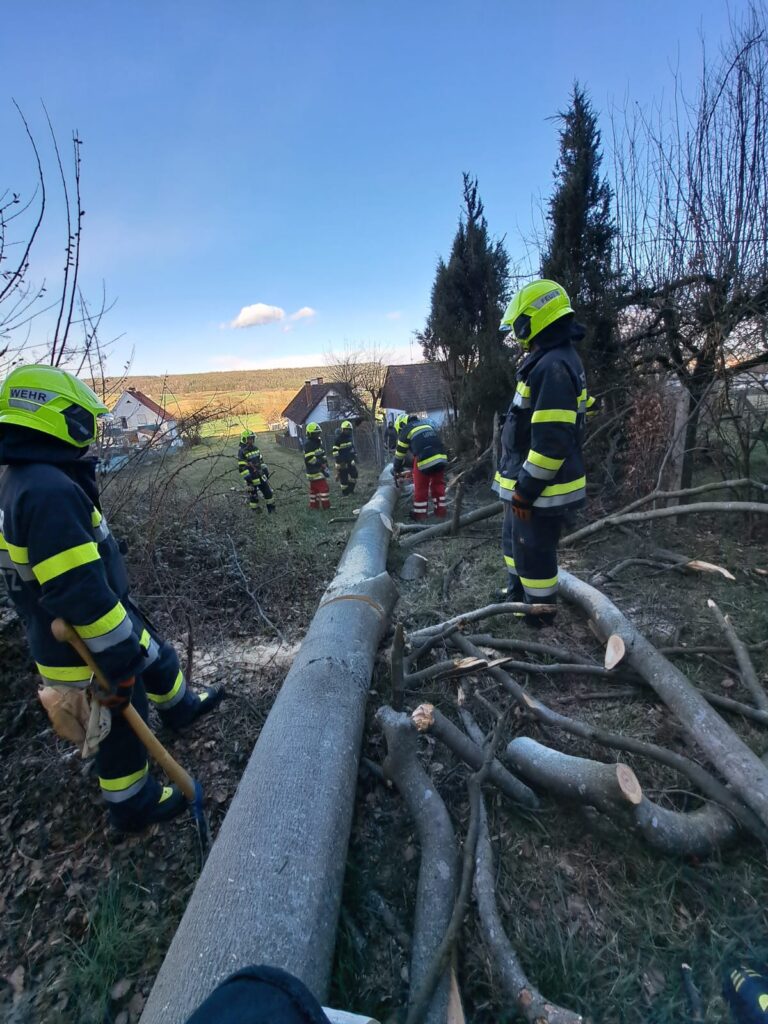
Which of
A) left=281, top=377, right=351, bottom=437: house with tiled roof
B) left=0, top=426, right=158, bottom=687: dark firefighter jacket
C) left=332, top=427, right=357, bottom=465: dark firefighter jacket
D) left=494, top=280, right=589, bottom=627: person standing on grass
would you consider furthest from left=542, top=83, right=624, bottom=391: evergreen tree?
left=281, top=377, right=351, bottom=437: house with tiled roof

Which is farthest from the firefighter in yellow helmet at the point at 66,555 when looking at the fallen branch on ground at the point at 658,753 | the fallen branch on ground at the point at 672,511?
the fallen branch on ground at the point at 672,511

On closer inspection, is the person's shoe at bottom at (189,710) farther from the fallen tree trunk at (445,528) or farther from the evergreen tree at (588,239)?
the evergreen tree at (588,239)

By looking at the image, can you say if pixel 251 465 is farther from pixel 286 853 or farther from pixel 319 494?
pixel 286 853

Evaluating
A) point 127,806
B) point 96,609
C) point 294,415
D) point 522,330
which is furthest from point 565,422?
point 294,415

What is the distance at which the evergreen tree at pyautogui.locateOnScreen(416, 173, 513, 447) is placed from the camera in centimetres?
873

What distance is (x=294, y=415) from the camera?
35.9 metres

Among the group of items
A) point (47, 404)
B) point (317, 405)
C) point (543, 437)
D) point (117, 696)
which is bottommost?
point (117, 696)

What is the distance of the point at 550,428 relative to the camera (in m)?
3.02

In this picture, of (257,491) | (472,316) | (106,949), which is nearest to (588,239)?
(472,316)

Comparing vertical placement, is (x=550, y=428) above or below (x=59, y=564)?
above

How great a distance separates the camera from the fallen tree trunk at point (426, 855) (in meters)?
1.56

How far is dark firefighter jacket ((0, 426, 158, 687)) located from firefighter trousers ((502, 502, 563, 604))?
7.93ft

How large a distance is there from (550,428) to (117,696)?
8.97ft

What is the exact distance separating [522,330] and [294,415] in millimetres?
34100
